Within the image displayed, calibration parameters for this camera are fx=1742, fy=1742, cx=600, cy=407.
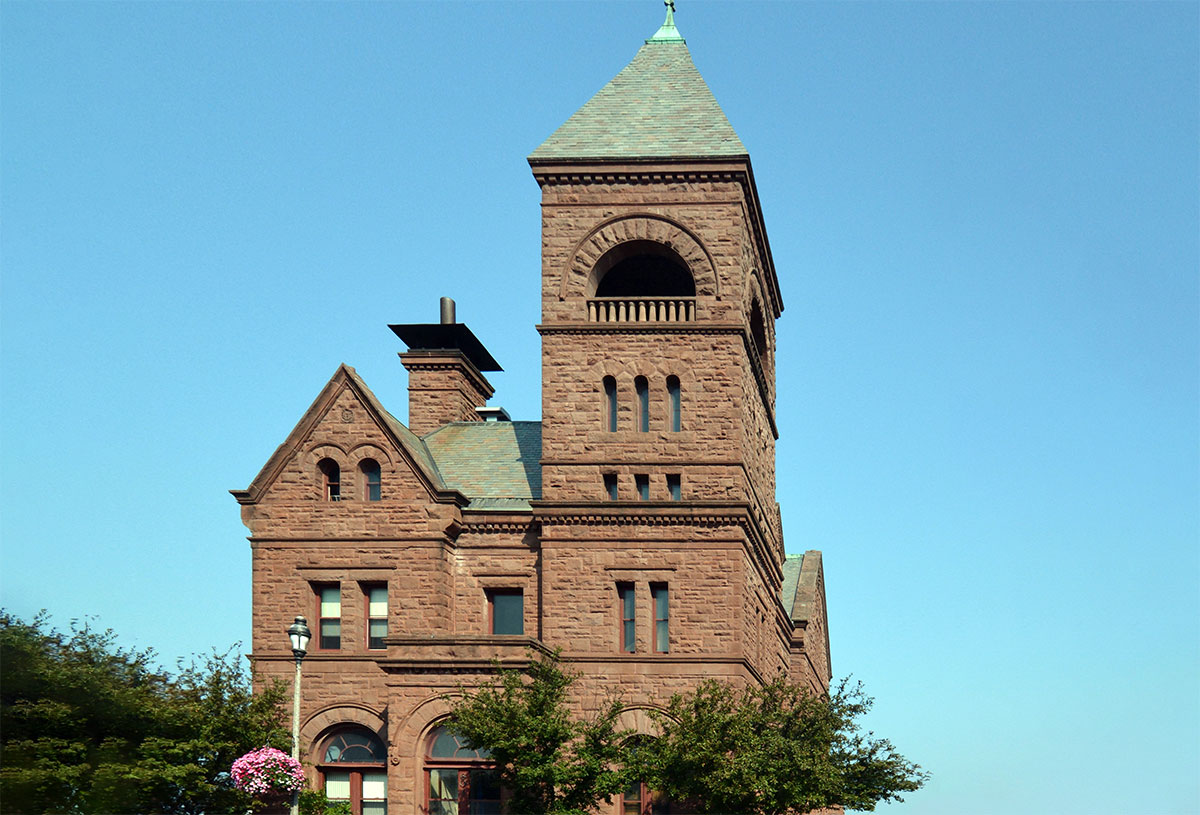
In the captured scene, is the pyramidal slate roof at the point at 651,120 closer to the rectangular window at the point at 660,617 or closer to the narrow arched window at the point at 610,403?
the narrow arched window at the point at 610,403

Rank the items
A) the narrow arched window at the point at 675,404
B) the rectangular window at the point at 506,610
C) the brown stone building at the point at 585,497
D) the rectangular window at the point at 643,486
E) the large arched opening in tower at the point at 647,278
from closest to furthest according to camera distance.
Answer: the brown stone building at the point at 585,497 → the rectangular window at the point at 643,486 → the narrow arched window at the point at 675,404 → the rectangular window at the point at 506,610 → the large arched opening in tower at the point at 647,278

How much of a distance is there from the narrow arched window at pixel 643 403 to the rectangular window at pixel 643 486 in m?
1.29

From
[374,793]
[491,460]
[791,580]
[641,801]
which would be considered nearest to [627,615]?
[641,801]

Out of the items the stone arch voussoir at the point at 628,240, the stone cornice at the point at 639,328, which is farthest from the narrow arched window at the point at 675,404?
the stone arch voussoir at the point at 628,240

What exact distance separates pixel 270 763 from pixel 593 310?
14.9 metres

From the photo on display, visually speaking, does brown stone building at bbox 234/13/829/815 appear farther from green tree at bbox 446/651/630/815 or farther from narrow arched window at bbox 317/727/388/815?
green tree at bbox 446/651/630/815

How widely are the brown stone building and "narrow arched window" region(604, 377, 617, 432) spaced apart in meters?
0.07

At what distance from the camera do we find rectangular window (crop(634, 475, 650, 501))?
46156 millimetres

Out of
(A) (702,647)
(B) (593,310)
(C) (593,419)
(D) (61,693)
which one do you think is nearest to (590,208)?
(B) (593,310)

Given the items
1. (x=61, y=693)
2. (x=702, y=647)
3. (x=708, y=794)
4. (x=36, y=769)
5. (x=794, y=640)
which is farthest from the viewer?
(x=794, y=640)

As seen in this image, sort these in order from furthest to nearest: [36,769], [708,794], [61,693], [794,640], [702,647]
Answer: [794,640] → [702,647] → [708,794] → [61,693] → [36,769]

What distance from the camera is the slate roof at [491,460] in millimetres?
48062

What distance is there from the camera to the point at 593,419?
153 feet

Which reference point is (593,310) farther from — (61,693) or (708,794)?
(61,693)
